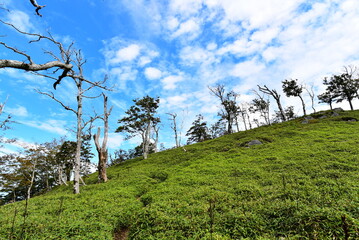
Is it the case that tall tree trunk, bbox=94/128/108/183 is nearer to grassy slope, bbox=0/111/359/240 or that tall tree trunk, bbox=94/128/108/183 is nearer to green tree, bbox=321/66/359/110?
grassy slope, bbox=0/111/359/240

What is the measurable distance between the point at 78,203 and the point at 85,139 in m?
27.3

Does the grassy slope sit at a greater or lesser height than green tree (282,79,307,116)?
lesser

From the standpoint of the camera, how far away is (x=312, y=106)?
48406mm

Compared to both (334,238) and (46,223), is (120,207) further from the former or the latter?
(334,238)

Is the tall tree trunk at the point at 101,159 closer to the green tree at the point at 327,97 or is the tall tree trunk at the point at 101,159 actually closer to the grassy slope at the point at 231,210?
the grassy slope at the point at 231,210

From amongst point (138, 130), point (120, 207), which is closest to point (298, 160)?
point (120, 207)

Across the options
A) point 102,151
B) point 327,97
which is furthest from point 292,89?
point 102,151

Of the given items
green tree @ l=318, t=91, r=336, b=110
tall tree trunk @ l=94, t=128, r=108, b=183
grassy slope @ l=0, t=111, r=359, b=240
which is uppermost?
green tree @ l=318, t=91, r=336, b=110

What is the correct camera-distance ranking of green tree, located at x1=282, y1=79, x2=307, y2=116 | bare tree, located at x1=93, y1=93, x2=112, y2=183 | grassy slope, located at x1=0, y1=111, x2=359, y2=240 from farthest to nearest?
green tree, located at x1=282, y1=79, x2=307, y2=116
bare tree, located at x1=93, y1=93, x2=112, y2=183
grassy slope, located at x1=0, y1=111, x2=359, y2=240

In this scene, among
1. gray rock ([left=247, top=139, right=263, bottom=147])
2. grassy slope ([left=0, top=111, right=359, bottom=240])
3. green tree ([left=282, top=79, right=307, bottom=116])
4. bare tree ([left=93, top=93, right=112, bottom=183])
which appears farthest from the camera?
green tree ([left=282, top=79, right=307, bottom=116])

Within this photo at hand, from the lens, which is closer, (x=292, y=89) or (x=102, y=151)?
(x=102, y=151)

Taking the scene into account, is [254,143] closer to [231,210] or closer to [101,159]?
[231,210]

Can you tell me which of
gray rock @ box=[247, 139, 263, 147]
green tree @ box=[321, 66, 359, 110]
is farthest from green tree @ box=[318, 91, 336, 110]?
gray rock @ box=[247, 139, 263, 147]

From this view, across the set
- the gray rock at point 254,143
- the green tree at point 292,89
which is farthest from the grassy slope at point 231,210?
the green tree at point 292,89
